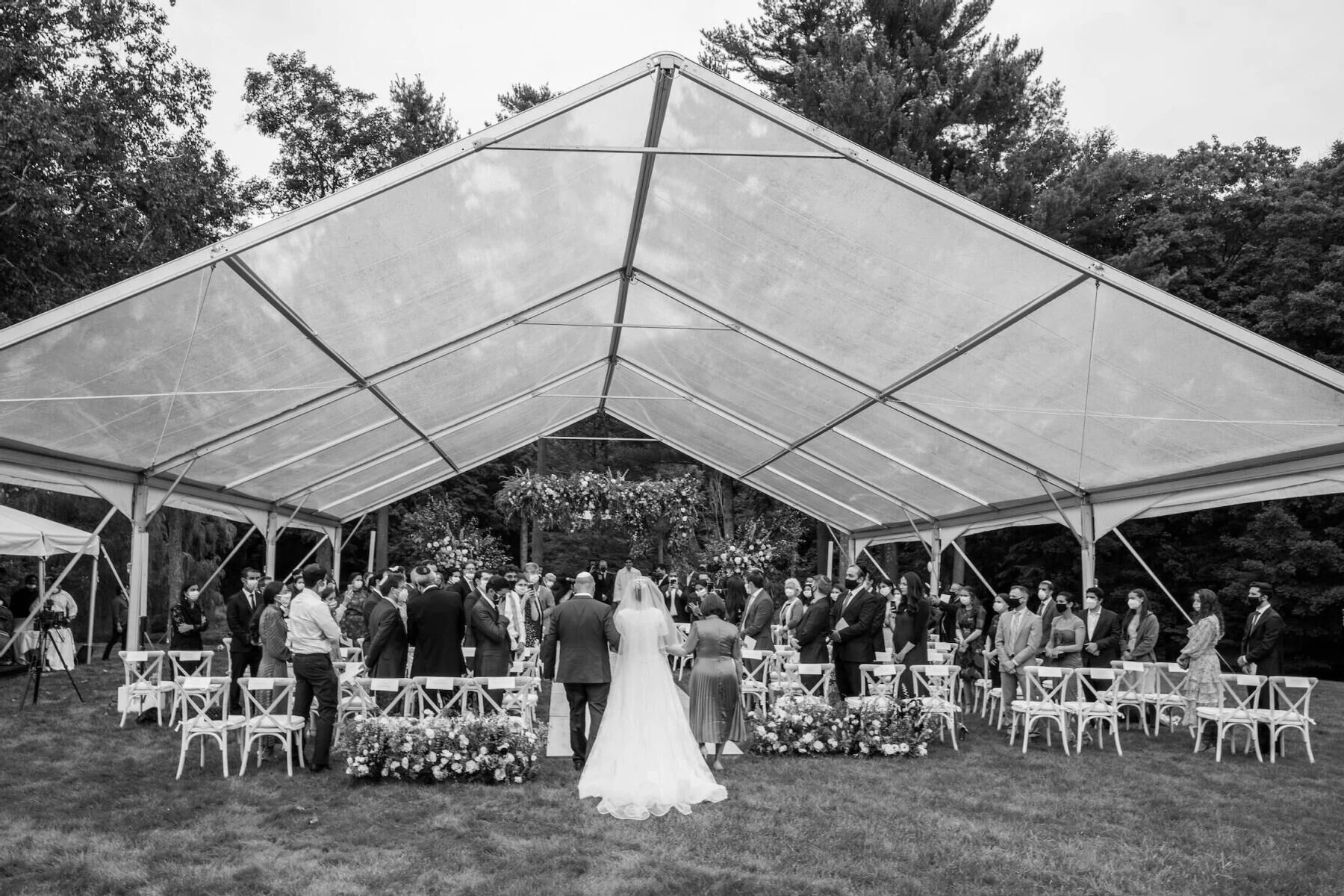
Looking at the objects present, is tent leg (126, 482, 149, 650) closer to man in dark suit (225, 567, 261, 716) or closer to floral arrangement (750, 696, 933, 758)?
man in dark suit (225, 567, 261, 716)

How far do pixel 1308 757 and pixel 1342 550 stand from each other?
14.0 meters

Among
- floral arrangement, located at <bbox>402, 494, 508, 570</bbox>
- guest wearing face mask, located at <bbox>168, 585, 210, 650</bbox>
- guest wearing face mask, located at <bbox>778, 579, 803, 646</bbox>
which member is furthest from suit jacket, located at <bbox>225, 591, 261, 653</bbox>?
floral arrangement, located at <bbox>402, 494, 508, 570</bbox>

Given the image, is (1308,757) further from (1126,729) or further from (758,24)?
(758,24)

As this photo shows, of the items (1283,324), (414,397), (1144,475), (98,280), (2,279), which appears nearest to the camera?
(1144,475)

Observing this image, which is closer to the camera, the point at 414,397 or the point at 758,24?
the point at 414,397

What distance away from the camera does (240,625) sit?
960cm

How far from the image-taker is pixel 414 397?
12.9 metres

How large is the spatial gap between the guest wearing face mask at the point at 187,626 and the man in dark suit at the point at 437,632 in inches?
118

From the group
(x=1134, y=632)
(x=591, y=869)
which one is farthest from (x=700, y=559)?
(x=591, y=869)

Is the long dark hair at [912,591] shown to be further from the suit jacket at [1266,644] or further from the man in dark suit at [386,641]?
the man in dark suit at [386,641]

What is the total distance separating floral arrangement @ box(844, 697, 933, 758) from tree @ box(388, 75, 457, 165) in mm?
25698

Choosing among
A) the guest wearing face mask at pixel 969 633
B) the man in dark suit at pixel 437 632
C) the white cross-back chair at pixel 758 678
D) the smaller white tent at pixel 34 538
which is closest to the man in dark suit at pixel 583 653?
the man in dark suit at pixel 437 632

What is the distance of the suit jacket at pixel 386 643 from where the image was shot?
8531mm

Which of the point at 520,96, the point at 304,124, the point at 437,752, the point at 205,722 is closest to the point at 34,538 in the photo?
the point at 205,722
